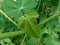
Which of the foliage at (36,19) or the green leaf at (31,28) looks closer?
the green leaf at (31,28)

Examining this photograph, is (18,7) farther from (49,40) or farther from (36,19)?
(49,40)

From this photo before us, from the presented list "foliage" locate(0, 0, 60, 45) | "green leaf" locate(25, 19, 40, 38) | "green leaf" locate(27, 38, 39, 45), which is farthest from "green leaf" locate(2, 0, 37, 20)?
"green leaf" locate(25, 19, 40, 38)

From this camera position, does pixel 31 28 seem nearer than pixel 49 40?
Yes

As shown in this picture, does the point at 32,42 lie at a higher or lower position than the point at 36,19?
lower

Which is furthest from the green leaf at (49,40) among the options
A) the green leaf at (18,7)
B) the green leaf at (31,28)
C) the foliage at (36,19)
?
the green leaf at (31,28)

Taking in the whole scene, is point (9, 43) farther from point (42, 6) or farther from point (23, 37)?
point (42, 6)

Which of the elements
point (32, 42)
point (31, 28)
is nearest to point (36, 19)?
point (32, 42)

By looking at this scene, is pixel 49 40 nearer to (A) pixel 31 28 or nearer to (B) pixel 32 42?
(B) pixel 32 42

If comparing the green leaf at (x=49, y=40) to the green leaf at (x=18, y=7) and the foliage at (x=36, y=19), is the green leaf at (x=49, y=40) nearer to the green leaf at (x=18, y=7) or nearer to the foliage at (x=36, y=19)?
the foliage at (x=36, y=19)

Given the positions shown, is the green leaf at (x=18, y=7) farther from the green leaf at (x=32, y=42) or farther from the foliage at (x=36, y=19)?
the green leaf at (x=32, y=42)

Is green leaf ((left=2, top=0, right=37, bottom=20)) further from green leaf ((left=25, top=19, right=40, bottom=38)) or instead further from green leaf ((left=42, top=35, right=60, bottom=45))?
green leaf ((left=25, top=19, right=40, bottom=38))

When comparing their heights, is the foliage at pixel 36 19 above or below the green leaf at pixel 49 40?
above
